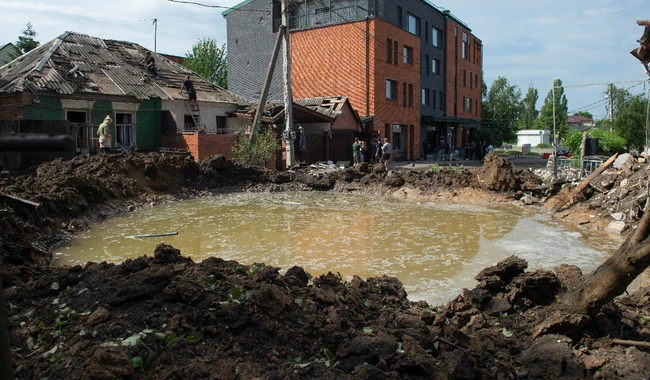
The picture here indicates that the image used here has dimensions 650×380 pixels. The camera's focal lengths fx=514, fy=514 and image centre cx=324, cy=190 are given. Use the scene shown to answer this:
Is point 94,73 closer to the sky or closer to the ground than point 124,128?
closer to the sky

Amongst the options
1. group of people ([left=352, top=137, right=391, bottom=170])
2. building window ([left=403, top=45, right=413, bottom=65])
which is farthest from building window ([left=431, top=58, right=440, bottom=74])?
group of people ([left=352, top=137, right=391, bottom=170])

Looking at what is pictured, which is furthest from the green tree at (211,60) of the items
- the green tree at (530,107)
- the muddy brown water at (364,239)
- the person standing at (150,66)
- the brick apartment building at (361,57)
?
the green tree at (530,107)

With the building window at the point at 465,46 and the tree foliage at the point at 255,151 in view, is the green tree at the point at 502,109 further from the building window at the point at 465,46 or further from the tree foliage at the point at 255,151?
the tree foliage at the point at 255,151

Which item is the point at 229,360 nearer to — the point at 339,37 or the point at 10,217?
the point at 10,217

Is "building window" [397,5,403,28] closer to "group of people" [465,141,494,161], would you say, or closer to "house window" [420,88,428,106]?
"house window" [420,88,428,106]

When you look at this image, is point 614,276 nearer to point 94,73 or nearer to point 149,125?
point 149,125

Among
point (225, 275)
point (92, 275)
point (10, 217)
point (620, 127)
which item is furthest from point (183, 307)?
point (620, 127)

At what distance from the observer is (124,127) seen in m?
24.2

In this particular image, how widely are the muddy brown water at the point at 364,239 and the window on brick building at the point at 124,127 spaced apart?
9.55 meters

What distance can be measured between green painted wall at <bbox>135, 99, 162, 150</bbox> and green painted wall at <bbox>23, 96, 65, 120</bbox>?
146 inches

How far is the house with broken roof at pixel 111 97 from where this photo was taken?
2075 centimetres

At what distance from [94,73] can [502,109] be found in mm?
56626

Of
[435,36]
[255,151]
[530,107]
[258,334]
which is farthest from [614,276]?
[530,107]

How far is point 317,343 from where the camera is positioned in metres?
4.07
